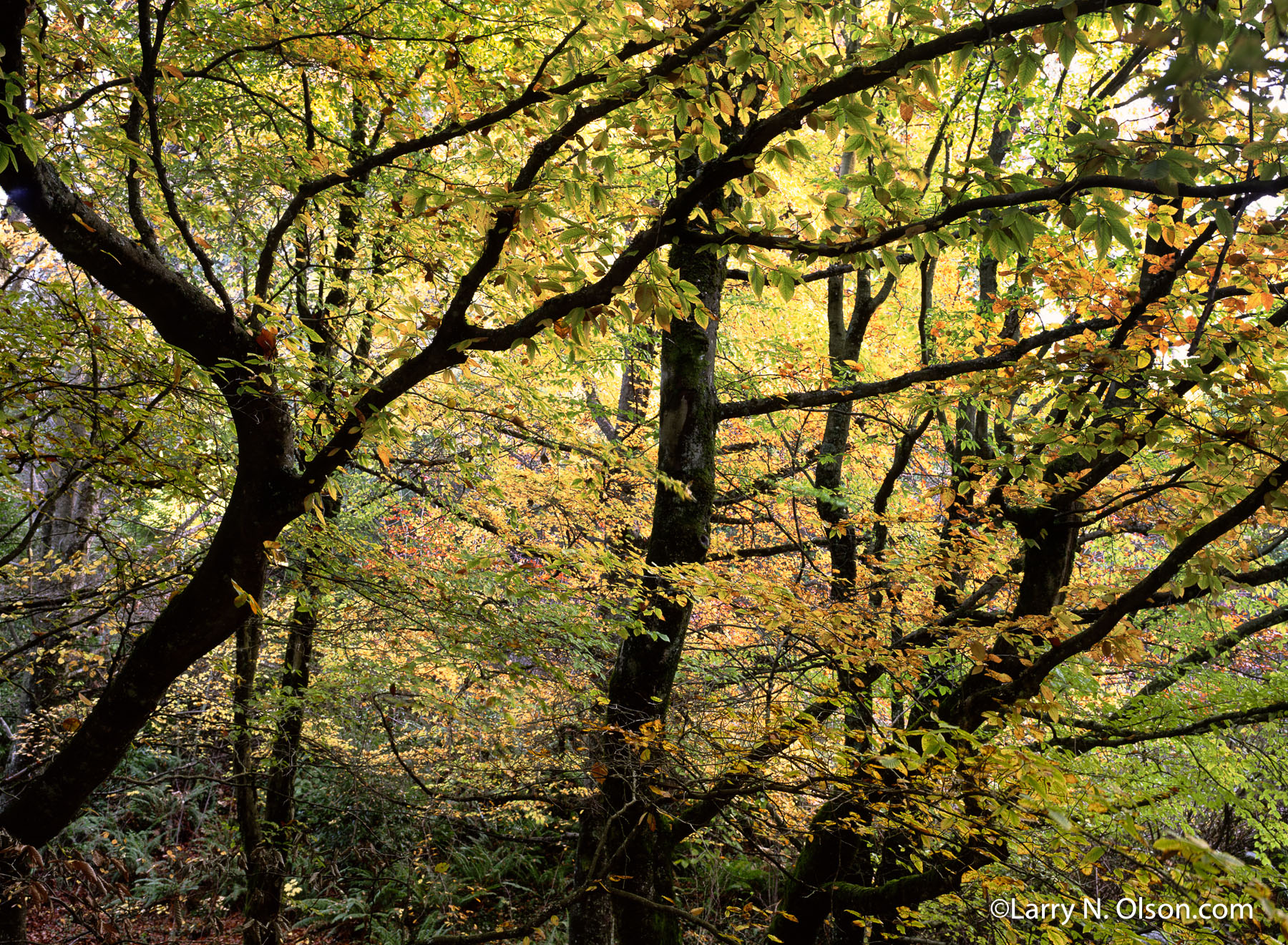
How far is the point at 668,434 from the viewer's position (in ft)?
15.4

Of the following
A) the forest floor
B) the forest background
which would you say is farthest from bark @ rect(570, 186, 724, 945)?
the forest floor

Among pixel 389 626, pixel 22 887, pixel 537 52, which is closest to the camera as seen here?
pixel 22 887

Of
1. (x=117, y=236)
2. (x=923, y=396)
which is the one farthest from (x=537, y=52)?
(x=923, y=396)

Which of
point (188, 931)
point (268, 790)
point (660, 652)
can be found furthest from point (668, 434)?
point (188, 931)

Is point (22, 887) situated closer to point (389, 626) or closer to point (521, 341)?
point (389, 626)

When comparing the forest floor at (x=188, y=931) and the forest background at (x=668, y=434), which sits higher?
the forest background at (x=668, y=434)

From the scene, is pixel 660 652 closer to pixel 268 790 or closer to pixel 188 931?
pixel 268 790

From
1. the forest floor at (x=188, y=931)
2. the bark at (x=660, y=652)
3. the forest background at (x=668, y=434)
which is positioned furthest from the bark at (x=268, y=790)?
the bark at (x=660, y=652)

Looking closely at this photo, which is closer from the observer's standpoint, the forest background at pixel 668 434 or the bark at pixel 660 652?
the forest background at pixel 668 434

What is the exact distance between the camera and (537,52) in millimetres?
5078

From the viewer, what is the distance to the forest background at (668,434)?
2342mm

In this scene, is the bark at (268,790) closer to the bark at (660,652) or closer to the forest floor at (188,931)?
the forest floor at (188,931)

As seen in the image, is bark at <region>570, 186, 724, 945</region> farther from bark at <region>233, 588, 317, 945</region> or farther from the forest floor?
the forest floor

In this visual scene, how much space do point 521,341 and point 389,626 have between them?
12.5 ft
